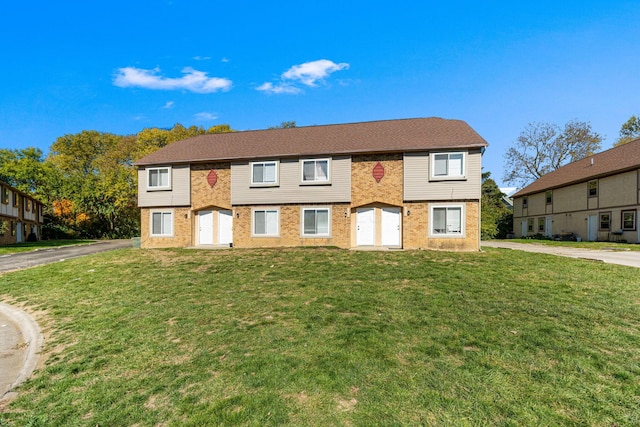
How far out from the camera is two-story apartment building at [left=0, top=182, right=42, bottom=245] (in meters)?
28.5

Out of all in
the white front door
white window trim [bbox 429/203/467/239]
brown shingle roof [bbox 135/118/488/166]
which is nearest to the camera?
white window trim [bbox 429/203/467/239]

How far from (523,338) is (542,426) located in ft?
7.20

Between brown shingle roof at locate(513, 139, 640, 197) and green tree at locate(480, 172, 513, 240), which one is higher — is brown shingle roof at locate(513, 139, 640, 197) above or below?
above

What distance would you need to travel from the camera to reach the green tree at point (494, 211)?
109 feet

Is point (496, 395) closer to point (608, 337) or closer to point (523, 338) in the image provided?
point (523, 338)

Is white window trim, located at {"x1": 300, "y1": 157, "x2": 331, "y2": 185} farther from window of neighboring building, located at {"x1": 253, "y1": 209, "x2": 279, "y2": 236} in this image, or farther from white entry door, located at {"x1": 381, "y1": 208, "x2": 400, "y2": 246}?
white entry door, located at {"x1": 381, "y1": 208, "x2": 400, "y2": 246}

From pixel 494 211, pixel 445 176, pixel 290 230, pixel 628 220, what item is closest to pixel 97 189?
pixel 290 230

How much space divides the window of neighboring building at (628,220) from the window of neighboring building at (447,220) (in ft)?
55.9

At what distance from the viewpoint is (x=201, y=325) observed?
243 inches

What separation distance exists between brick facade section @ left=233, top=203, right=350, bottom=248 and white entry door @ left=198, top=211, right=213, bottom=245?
6.11 feet

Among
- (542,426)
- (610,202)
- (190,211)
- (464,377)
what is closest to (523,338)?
(464,377)

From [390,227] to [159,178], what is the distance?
46.9 feet

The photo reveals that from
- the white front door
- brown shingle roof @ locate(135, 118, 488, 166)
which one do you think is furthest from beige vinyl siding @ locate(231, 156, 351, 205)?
the white front door

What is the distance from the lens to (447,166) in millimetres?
15312
